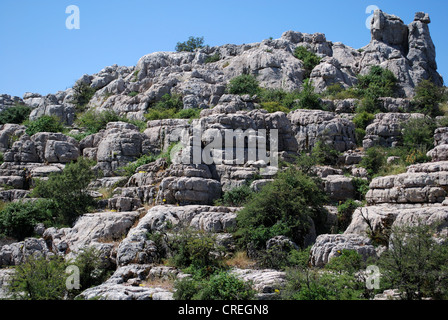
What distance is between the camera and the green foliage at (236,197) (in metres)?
18.5

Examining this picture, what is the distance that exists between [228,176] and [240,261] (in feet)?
19.1

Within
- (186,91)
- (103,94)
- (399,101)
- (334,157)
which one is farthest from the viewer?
(103,94)

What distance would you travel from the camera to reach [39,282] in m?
11.7

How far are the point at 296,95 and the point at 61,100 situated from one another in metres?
24.1

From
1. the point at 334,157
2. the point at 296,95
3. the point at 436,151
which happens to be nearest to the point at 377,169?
the point at 334,157

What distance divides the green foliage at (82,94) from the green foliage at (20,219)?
21708 mm

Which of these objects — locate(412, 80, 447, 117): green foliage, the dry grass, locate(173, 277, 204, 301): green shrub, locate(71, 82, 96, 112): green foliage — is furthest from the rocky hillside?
locate(71, 82, 96, 112): green foliage

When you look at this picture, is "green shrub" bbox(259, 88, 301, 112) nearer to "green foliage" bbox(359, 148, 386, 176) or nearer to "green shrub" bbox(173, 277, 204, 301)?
"green foliage" bbox(359, 148, 386, 176)

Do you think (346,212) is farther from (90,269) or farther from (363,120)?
(90,269)

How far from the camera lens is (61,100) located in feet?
135

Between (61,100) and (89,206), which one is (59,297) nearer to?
(89,206)

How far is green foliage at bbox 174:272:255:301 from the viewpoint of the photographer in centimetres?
1102

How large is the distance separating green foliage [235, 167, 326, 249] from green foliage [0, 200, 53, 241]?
361 inches

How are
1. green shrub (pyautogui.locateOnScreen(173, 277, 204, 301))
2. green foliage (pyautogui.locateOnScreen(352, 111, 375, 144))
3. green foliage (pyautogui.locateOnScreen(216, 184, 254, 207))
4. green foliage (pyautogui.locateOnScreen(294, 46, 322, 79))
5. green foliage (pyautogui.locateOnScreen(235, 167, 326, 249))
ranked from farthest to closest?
green foliage (pyautogui.locateOnScreen(294, 46, 322, 79))
green foliage (pyautogui.locateOnScreen(352, 111, 375, 144))
green foliage (pyautogui.locateOnScreen(216, 184, 254, 207))
green foliage (pyautogui.locateOnScreen(235, 167, 326, 249))
green shrub (pyautogui.locateOnScreen(173, 277, 204, 301))
